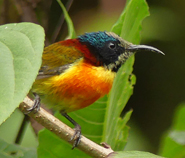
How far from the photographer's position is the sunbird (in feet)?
8.01

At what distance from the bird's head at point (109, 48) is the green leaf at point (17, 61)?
4.97 ft

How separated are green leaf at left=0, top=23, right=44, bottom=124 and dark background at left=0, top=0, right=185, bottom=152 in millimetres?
1834

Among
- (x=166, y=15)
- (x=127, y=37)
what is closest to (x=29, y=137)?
(x=127, y=37)

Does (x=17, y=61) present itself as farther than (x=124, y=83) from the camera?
No

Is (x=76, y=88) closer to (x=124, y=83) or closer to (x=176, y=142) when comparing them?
(x=124, y=83)

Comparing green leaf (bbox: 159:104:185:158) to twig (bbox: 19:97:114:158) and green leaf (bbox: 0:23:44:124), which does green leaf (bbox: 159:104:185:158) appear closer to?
twig (bbox: 19:97:114:158)

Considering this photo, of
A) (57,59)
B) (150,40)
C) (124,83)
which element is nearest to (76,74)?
(57,59)

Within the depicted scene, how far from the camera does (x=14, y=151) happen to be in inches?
86.0

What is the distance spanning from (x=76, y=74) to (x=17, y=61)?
4.26ft

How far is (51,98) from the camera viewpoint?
97.2 inches

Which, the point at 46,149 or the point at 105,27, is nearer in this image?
the point at 46,149

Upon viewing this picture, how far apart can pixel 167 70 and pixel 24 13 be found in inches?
125

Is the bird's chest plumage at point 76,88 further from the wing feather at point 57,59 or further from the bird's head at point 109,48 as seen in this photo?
the bird's head at point 109,48

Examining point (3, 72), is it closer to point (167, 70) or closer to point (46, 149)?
point (46, 149)
